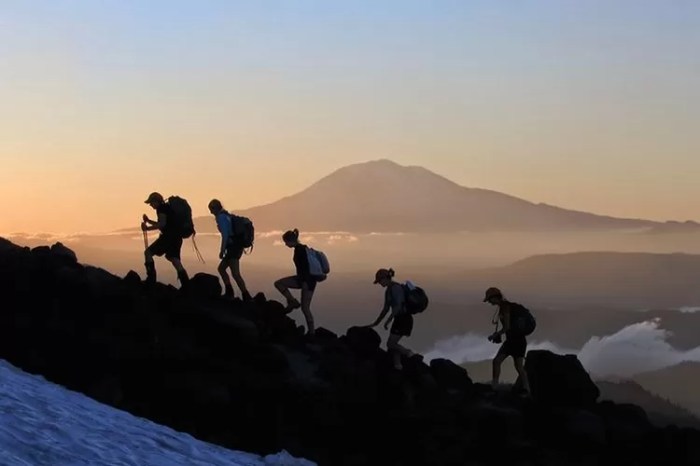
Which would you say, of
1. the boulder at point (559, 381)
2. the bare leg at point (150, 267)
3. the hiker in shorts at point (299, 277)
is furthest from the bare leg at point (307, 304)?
the boulder at point (559, 381)

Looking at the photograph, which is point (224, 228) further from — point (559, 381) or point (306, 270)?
point (559, 381)

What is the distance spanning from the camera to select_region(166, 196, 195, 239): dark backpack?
25203mm

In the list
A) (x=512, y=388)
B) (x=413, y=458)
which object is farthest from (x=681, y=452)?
(x=413, y=458)

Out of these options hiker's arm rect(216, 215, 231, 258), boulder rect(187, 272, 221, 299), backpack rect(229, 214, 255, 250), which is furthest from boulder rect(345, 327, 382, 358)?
hiker's arm rect(216, 215, 231, 258)

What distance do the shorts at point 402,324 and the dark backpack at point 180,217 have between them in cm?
509

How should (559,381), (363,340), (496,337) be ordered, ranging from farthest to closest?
(363,340), (559,381), (496,337)

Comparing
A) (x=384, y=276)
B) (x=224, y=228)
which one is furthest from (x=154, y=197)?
(x=384, y=276)

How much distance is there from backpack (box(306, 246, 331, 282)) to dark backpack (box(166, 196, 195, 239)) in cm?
277

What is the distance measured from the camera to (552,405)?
27.6m

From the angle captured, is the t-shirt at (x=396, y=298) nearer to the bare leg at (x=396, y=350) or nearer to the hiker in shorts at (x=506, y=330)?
the bare leg at (x=396, y=350)

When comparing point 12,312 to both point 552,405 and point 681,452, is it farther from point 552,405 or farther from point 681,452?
point 681,452

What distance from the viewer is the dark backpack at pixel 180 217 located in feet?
82.7

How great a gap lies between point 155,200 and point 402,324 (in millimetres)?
6187

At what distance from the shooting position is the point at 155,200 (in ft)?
82.2
